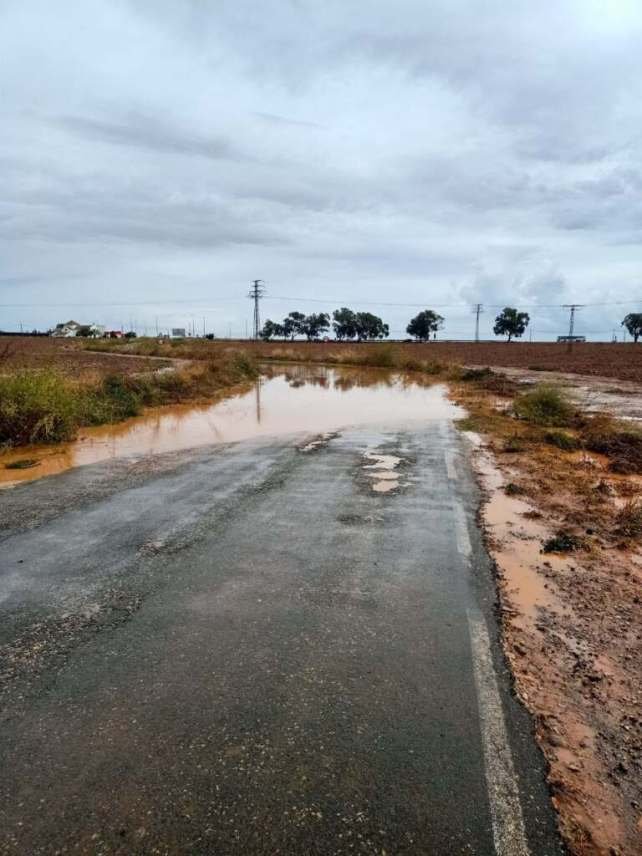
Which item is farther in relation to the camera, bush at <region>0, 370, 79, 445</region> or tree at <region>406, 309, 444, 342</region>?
tree at <region>406, 309, 444, 342</region>

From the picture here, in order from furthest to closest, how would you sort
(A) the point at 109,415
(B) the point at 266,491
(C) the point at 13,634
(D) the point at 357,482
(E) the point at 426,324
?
1. (E) the point at 426,324
2. (A) the point at 109,415
3. (D) the point at 357,482
4. (B) the point at 266,491
5. (C) the point at 13,634

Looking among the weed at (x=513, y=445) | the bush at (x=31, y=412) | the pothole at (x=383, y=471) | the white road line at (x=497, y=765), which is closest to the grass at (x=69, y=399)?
the bush at (x=31, y=412)

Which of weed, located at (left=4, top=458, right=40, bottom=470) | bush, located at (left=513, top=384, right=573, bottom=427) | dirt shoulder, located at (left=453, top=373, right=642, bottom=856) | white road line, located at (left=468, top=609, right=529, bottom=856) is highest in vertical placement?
bush, located at (left=513, top=384, right=573, bottom=427)

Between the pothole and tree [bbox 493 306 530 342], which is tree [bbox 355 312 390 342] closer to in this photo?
tree [bbox 493 306 530 342]

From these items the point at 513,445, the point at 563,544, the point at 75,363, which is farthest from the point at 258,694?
the point at 75,363

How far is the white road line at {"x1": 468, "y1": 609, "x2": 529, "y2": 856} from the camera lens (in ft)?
7.75

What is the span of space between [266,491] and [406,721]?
5106 mm

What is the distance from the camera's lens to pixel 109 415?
1526 cm

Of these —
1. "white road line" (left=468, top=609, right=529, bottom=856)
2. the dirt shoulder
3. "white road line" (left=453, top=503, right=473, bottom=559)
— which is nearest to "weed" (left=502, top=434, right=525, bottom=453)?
the dirt shoulder

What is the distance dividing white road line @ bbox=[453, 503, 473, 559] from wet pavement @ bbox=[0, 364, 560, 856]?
4 centimetres

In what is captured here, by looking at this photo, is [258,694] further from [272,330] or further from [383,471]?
[272,330]

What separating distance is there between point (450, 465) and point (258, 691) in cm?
714

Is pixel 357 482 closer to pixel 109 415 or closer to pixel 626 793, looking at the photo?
pixel 626 793

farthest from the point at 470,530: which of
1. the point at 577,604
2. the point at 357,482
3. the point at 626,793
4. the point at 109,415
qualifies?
the point at 109,415
